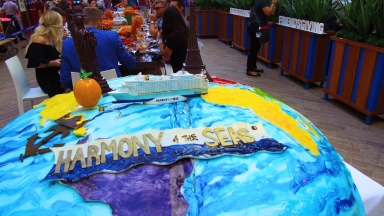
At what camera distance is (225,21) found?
9.73 m

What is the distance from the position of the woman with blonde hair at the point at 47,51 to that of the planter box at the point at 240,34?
5.20 m

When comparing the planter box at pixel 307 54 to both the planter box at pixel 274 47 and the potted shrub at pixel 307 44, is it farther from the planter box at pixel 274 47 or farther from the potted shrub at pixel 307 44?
the planter box at pixel 274 47

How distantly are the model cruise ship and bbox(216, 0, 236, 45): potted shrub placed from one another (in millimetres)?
7826

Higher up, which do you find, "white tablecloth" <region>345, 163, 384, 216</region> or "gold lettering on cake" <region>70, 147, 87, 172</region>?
"gold lettering on cake" <region>70, 147, 87, 172</region>

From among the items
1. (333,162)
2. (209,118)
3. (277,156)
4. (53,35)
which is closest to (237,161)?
(277,156)

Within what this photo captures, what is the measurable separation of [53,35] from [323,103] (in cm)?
395

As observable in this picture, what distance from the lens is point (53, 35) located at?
3.88m

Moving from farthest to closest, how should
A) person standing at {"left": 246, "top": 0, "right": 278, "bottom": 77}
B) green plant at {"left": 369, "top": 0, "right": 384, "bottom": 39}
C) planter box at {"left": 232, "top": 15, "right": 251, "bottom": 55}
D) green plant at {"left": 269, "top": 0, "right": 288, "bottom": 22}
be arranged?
planter box at {"left": 232, "top": 15, "right": 251, "bottom": 55}
green plant at {"left": 269, "top": 0, "right": 288, "bottom": 22}
person standing at {"left": 246, "top": 0, "right": 278, "bottom": 77}
green plant at {"left": 369, "top": 0, "right": 384, "bottom": 39}

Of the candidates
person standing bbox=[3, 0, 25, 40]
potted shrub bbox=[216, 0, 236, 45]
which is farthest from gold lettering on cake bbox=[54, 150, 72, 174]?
person standing bbox=[3, 0, 25, 40]

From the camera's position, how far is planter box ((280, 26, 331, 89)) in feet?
17.5

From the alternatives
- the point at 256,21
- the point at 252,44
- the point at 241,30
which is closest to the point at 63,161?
the point at 256,21

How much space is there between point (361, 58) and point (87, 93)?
155 inches

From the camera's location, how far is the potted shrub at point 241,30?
799 cm

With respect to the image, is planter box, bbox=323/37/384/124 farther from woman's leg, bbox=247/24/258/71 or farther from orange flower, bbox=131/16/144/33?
orange flower, bbox=131/16/144/33
